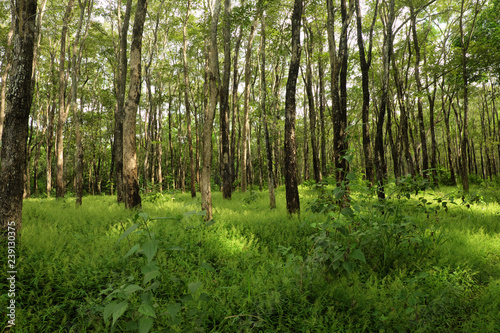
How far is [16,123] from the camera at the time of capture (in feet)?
12.7

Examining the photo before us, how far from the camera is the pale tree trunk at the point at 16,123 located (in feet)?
12.6

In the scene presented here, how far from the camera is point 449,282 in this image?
369cm

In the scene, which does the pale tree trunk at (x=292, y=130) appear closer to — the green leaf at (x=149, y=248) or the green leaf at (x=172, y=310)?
the green leaf at (x=172, y=310)

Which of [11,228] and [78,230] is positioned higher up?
[11,228]

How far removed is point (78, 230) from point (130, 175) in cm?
217

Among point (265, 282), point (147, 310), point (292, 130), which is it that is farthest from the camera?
point (292, 130)

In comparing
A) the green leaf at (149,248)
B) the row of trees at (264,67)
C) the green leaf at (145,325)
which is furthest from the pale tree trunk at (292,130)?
the green leaf at (145,325)

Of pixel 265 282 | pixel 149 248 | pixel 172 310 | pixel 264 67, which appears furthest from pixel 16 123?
pixel 264 67

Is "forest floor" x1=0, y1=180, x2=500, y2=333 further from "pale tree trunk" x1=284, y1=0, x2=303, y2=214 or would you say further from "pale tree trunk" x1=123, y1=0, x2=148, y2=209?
"pale tree trunk" x1=123, y1=0, x2=148, y2=209

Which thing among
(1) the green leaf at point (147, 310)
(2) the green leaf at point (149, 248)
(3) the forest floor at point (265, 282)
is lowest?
(3) the forest floor at point (265, 282)

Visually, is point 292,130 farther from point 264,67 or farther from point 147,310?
point 147,310

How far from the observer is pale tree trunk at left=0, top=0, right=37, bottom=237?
12.6 feet

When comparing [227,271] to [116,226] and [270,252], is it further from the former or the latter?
[116,226]

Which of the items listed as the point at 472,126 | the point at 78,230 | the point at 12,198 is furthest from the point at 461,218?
the point at 472,126
